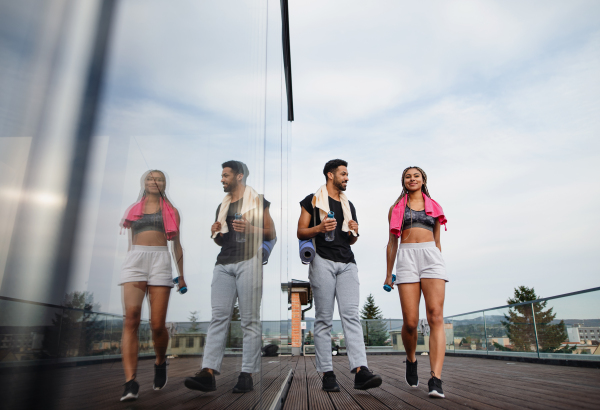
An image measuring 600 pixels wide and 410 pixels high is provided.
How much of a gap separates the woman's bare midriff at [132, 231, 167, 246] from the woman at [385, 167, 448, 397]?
2.72 m

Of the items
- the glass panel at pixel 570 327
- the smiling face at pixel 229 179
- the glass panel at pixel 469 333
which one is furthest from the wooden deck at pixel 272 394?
the glass panel at pixel 469 333

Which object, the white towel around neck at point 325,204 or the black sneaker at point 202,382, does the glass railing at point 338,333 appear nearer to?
the black sneaker at point 202,382

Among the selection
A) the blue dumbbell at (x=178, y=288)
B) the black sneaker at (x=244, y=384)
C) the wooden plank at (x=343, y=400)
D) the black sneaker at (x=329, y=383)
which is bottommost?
the wooden plank at (x=343, y=400)

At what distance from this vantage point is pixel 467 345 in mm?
10672

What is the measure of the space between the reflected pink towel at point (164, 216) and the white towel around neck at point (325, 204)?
2.79 m

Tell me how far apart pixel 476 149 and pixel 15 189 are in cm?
3680

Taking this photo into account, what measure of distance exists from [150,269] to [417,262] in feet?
9.43

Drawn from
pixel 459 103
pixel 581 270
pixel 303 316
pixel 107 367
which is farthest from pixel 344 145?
pixel 581 270

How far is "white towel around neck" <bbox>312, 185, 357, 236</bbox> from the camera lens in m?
3.30

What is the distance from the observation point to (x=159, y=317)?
1.50 feet

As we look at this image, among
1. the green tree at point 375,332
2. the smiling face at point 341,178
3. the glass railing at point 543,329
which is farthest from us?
the green tree at point 375,332

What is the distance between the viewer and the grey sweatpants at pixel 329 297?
3.08 metres

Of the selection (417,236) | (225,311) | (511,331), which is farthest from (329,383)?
(511,331)

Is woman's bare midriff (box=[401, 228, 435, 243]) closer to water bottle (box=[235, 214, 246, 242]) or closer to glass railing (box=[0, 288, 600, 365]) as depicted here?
glass railing (box=[0, 288, 600, 365])
